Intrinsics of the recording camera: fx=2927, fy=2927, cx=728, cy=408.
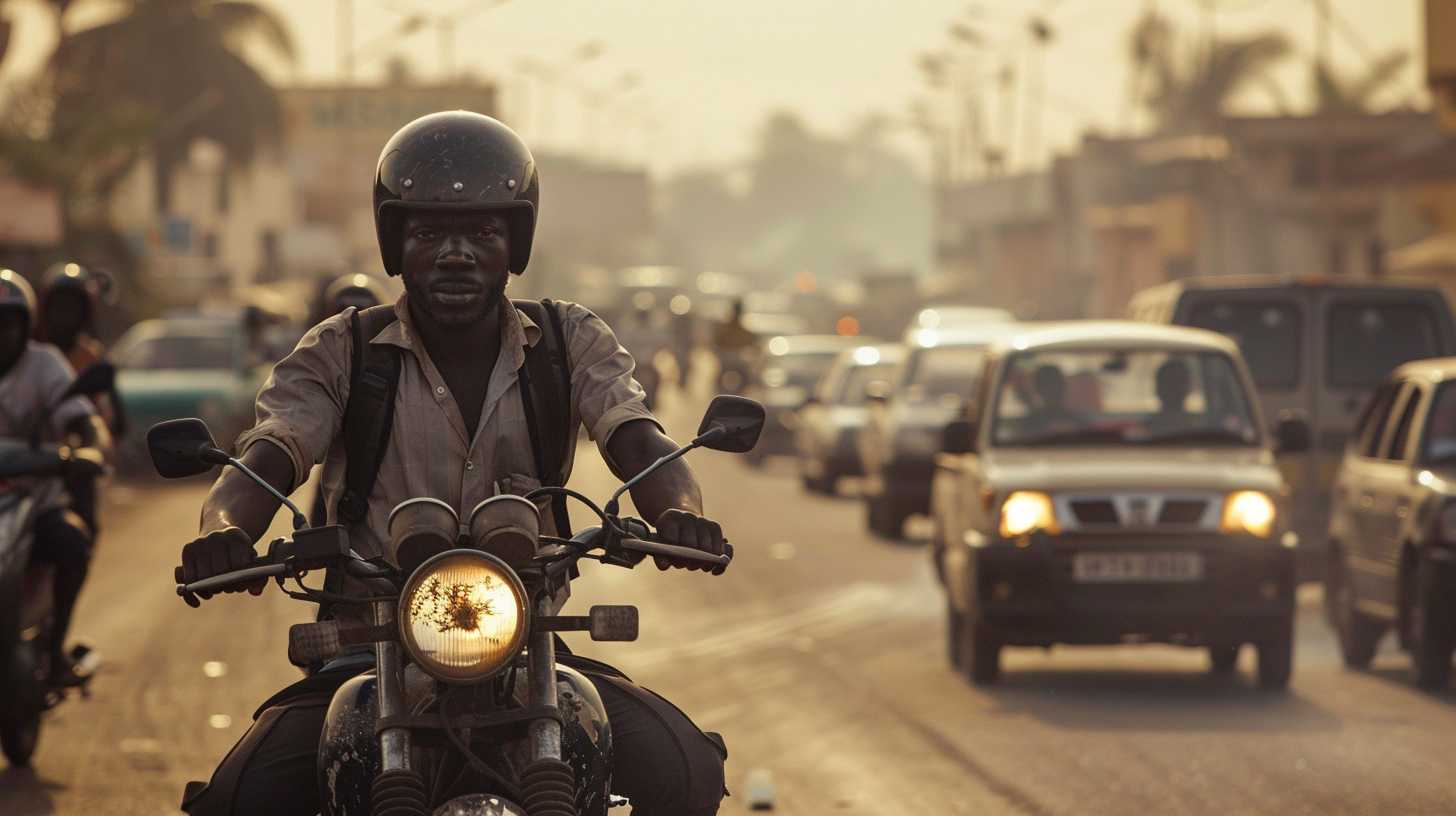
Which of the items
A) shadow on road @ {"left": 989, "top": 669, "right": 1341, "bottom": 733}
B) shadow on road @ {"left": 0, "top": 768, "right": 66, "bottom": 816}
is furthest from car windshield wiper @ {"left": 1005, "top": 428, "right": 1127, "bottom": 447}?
shadow on road @ {"left": 0, "top": 768, "right": 66, "bottom": 816}

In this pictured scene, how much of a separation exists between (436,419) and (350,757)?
84 cm

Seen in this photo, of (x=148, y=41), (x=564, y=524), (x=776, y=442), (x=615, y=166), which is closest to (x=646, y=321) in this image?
(x=776, y=442)

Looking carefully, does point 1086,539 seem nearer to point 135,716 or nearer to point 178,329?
point 135,716

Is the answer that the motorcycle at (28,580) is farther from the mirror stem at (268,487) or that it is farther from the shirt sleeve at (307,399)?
the mirror stem at (268,487)

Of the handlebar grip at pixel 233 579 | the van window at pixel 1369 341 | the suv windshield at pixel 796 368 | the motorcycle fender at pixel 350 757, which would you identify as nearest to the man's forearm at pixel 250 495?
the handlebar grip at pixel 233 579

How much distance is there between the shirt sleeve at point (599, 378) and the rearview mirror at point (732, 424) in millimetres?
123

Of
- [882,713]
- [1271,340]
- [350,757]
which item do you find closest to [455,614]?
[350,757]

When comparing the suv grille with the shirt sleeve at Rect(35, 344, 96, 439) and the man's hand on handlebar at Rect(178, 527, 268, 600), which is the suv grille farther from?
the man's hand on handlebar at Rect(178, 527, 268, 600)

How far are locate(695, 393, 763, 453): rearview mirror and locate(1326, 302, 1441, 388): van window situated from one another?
1317 cm

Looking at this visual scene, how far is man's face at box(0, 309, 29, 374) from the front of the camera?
11234 millimetres

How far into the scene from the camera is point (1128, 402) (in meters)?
14.6

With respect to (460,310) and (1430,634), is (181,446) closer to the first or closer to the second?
(460,310)

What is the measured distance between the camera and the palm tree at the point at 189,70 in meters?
72.5

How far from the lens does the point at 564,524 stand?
19.0ft
